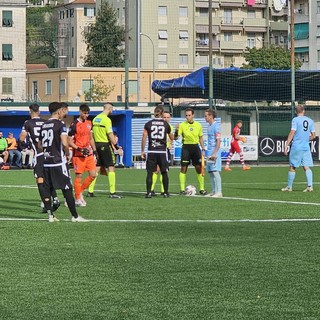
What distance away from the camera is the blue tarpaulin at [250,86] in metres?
50.3

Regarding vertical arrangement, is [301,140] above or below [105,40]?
below

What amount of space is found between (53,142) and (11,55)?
87.9 meters

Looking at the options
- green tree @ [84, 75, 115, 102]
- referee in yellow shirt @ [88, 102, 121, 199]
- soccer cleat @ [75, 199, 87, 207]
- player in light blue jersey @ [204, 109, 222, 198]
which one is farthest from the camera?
green tree @ [84, 75, 115, 102]

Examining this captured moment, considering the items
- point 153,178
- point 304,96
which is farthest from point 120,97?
point 153,178

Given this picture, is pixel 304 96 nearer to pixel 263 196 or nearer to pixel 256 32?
pixel 263 196

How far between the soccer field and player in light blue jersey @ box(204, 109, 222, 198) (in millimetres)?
2520

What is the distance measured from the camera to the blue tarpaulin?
50344mm

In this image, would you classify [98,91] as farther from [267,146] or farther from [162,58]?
[267,146]

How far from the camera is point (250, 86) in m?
51.8

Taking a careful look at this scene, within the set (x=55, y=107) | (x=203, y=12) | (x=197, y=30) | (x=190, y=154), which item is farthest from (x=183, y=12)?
(x=55, y=107)

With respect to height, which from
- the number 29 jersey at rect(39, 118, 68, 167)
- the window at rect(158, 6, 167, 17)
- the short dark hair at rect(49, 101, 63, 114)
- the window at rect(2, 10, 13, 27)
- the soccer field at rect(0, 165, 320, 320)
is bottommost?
the soccer field at rect(0, 165, 320, 320)

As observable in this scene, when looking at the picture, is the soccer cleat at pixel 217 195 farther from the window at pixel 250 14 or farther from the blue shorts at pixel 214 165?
the window at pixel 250 14

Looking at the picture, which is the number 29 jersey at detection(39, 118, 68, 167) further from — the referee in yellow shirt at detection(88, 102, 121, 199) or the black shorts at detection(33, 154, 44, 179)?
the referee in yellow shirt at detection(88, 102, 121, 199)

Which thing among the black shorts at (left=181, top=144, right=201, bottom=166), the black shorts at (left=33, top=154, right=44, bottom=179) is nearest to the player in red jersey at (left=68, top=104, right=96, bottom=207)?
the black shorts at (left=33, top=154, right=44, bottom=179)
